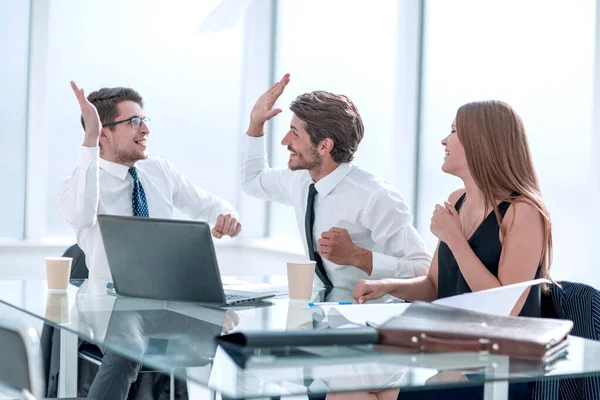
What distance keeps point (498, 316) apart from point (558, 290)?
61 cm

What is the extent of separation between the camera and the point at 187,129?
18.6ft

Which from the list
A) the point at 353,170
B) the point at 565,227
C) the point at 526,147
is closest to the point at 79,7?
the point at 353,170

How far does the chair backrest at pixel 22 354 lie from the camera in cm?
162

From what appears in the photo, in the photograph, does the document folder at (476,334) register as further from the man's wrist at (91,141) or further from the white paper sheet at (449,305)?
the man's wrist at (91,141)

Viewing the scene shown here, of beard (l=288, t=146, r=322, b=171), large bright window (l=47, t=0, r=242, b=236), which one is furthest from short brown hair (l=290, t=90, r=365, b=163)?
large bright window (l=47, t=0, r=242, b=236)

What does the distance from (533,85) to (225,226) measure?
1.57m

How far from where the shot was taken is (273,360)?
133 cm

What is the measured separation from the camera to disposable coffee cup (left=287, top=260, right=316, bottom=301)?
2.23 m

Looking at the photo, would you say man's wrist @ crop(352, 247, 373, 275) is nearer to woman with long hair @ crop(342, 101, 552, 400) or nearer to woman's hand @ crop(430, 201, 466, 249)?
woman with long hair @ crop(342, 101, 552, 400)

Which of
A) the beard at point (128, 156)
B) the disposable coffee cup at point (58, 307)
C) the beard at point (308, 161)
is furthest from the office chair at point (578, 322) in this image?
the beard at point (128, 156)

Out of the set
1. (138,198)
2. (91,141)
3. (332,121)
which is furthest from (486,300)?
(138,198)

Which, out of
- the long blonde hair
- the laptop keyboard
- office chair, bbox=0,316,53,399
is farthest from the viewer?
the long blonde hair

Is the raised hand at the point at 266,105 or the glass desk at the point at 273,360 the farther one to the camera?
the raised hand at the point at 266,105

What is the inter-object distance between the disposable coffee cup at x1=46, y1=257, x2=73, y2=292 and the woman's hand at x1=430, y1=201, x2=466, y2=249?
3.47 feet
